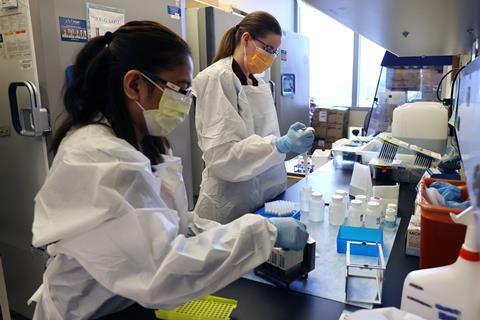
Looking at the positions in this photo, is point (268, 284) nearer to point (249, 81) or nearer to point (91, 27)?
point (249, 81)

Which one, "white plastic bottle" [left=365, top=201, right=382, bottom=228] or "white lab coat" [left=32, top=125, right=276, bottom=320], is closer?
"white lab coat" [left=32, top=125, right=276, bottom=320]

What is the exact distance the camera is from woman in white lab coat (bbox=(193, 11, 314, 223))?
57.4 inches

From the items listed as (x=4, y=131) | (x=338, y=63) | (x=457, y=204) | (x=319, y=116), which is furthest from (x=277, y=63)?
(x=457, y=204)

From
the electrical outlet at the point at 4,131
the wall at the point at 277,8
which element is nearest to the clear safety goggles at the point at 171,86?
the electrical outlet at the point at 4,131

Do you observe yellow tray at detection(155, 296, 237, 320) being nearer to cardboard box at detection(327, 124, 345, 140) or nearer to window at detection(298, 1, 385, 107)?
cardboard box at detection(327, 124, 345, 140)

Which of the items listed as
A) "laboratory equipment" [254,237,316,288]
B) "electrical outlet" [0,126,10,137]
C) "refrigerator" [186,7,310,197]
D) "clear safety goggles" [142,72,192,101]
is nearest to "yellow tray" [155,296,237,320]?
"laboratory equipment" [254,237,316,288]

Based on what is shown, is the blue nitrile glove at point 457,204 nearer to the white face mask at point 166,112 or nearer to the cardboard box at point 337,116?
the white face mask at point 166,112

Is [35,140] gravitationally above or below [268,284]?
above

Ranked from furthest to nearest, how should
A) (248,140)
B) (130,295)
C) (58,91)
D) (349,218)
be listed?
(58,91) → (248,140) → (349,218) → (130,295)

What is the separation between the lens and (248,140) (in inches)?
57.6

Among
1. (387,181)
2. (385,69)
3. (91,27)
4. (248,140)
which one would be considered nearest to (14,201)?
(91,27)

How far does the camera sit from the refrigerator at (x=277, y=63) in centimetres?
271

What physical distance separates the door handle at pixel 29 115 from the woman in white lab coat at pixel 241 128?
0.68 meters

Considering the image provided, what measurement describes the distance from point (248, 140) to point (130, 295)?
864 mm
